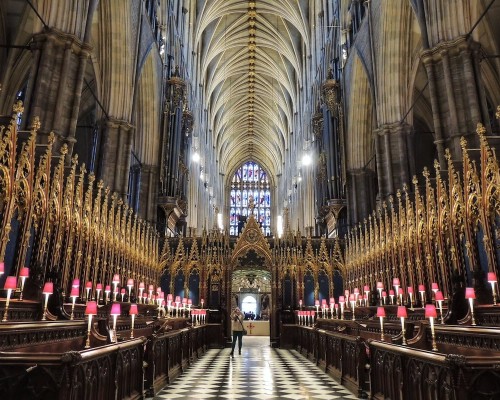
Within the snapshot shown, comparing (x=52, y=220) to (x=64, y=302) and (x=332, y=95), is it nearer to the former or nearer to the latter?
(x=64, y=302)

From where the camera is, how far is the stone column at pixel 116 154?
53.9 feet

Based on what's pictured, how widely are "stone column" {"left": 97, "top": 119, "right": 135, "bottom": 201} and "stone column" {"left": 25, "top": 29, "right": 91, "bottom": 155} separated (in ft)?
15.5

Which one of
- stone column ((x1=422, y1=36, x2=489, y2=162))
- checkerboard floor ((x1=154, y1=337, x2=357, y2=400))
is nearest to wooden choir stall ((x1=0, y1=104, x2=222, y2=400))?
checkerboard floor ((x1=154, y1=337, x2=357, y2=400))

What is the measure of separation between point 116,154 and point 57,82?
551 cm

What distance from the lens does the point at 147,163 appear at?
21.6 meters

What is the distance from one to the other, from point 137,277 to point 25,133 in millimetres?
8405

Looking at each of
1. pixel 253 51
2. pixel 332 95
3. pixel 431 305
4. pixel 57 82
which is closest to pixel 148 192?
pixel 57 82

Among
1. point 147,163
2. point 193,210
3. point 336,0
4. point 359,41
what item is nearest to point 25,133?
point 147,163

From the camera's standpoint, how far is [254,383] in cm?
845

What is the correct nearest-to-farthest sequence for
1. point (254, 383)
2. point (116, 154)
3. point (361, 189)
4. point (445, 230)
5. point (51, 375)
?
point (51, 375) → point (254, 383) → point (445, 230) → point (116, 154) → point (361, 189)

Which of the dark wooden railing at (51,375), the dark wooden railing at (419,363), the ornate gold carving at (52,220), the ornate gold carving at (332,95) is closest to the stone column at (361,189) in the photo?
the ornate gold carving at (332,95)

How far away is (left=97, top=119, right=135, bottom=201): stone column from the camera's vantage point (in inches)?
647

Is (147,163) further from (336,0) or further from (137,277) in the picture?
(336,0)

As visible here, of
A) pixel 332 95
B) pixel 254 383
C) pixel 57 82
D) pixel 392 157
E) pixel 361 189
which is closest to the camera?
pixel 254 383
